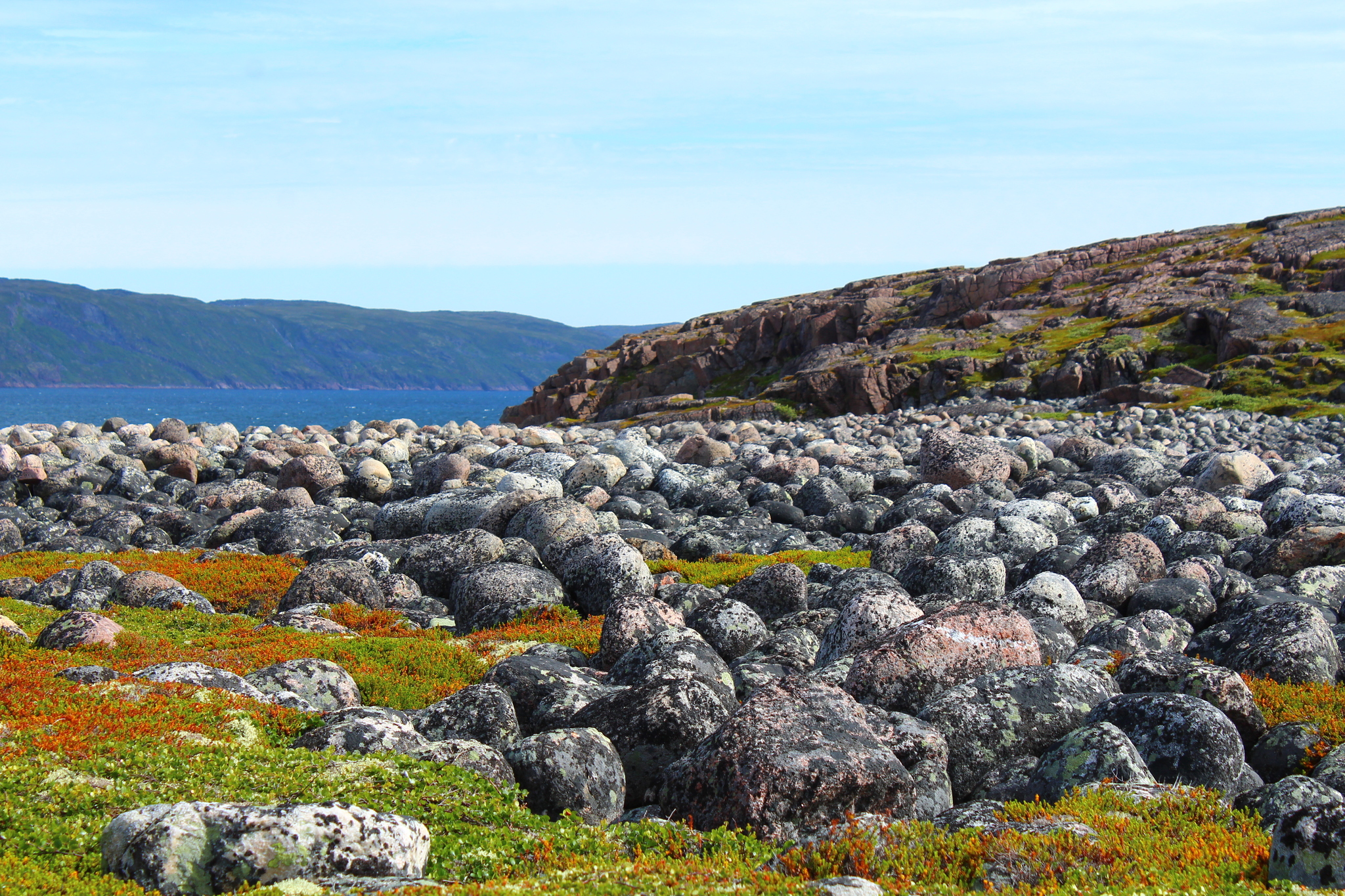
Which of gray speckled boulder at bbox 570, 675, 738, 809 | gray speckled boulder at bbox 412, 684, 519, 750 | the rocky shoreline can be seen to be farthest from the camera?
gray speckled boulder at bbox 412, 684, 519, 750

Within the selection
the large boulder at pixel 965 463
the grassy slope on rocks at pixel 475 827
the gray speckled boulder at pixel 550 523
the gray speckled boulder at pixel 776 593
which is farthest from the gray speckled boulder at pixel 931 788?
the large boulder at pixel 965 463

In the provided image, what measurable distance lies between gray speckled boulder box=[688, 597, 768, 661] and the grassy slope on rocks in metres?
6.60

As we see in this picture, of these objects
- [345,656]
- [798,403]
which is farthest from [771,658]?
[798,403]

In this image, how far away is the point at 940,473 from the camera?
33094mm

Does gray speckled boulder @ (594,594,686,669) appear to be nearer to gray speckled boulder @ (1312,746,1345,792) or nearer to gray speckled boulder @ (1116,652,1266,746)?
gray speckled boulder @ (1116,652,1266,746)

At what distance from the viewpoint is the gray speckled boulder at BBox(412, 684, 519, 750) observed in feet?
39.7

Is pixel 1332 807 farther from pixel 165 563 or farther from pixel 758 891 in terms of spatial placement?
pixel 165 563

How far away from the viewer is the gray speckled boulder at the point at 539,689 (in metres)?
12.9

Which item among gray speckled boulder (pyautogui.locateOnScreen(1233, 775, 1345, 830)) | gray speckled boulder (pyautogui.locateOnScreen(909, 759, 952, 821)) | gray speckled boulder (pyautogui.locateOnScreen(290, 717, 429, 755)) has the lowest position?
gray speckled boulder (pyautogui.locateOnScreen(909, 759, 952, 821))

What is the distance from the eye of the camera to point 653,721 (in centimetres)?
1162

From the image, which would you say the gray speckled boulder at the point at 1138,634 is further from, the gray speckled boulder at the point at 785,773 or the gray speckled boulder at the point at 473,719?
the gray speckled boulder at the point at 473,719

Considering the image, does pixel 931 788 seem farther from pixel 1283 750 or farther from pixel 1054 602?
pixel 1054 602

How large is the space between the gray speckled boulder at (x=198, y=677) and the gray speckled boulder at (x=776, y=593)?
877cm

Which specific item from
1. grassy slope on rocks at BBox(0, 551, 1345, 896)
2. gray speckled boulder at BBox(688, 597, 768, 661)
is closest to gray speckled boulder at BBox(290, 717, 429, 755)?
grassy slope on rocks at BBox(0, 551, 1345, 896)
